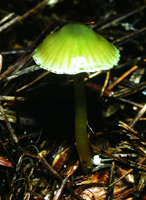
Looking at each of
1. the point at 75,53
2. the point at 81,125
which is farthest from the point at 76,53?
the point at 81,125

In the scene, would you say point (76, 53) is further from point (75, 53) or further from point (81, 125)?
point (81, 125)

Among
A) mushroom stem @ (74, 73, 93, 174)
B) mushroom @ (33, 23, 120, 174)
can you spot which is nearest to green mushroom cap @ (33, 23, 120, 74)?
mushroom @ (33, 23, 120, 174)

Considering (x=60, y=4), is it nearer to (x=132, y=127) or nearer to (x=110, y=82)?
(x=110, y=82)

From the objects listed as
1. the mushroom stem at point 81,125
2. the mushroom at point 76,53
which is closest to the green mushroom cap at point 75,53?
the mushroom at point 76,53

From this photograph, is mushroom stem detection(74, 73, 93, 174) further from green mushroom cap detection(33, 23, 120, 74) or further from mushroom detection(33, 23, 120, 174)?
green mushroom cap detection(33, 23, 120, 74)

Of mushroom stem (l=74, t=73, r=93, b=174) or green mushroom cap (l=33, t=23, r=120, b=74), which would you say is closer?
green mushroom cap (l=33, t=23, r=120, b=74)

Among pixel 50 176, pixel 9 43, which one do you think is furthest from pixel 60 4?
pixel 50 176

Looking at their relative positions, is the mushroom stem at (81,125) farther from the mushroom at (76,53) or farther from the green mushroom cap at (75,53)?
the green mushroom cap at (75,53)
